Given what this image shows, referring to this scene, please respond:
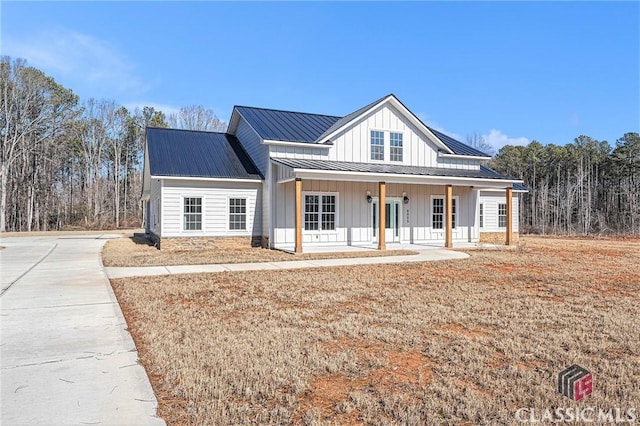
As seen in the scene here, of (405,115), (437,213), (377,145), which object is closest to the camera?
(377,145)

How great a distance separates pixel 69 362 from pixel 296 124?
668 inches

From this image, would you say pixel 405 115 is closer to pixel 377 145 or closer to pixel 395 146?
pixel 395 146

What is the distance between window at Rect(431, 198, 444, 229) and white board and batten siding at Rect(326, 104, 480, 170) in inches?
71.8

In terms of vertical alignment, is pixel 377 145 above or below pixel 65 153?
below

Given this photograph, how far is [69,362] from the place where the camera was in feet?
14.1

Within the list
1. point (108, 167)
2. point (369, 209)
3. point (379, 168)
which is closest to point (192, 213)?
point (369, 209)

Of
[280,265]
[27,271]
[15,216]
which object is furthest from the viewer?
[15,216]

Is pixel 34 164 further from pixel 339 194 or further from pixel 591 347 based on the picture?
pixel 591 347

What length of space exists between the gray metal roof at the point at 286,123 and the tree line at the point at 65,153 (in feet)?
86.1

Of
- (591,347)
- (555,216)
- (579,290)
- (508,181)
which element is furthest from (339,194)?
(555,216)

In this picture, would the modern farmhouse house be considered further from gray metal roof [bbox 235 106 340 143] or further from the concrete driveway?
the concrete driveway

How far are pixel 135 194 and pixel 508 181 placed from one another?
135 ft

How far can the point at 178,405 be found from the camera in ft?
11.1
